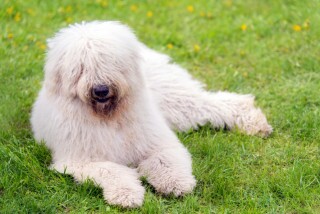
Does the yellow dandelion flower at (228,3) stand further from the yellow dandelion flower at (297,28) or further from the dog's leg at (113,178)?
the dog's leg at (113,178)

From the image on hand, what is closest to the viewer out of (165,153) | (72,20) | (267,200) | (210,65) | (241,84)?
(267,200)

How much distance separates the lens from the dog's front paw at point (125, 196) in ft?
14.6

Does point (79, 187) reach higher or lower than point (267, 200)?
lower

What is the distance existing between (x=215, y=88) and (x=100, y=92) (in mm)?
2244

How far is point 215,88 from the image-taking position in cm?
660

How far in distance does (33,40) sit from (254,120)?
9.93 feet

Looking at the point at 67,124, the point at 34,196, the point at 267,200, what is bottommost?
the point at 34,196

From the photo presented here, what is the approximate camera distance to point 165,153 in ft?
16.2

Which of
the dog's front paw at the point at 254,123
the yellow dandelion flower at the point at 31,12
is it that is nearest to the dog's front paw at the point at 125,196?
the dog's front paw at the point at 254,123

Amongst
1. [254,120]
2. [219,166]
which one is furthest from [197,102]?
[219,166]

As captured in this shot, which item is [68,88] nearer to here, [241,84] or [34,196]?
[34,196]

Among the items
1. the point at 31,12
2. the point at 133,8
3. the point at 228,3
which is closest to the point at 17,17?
the point at 31,12

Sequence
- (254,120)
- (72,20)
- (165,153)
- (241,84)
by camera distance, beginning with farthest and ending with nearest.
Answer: (72,20), (241,84), (254,120), (165,153)

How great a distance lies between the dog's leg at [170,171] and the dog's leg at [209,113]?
698 mm
